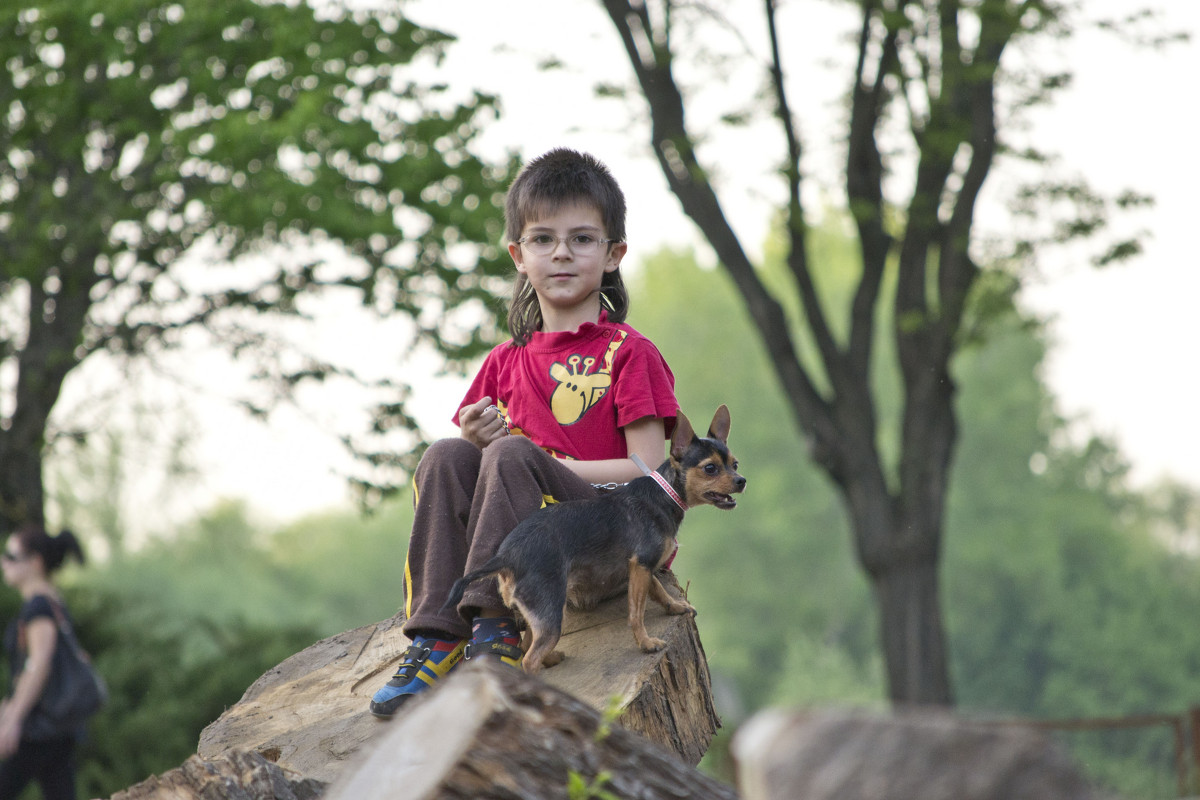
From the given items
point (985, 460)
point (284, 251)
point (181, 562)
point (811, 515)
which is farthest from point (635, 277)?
point (284, 251)

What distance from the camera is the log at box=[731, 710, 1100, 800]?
1814 mm

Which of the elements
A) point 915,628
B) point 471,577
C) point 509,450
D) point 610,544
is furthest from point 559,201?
point 915,628

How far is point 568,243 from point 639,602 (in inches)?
51.8

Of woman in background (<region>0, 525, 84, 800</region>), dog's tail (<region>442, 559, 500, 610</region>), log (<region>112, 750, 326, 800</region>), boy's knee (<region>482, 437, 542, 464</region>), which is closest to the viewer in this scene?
log (<region>112, 750, 326, 800</region>)

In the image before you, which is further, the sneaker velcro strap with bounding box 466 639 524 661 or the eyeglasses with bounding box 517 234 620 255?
the eyeglasses with bounding box 517 234 620 255

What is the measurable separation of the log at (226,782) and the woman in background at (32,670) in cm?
357

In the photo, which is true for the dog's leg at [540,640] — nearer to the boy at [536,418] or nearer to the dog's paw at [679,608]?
the boy at [536,418]

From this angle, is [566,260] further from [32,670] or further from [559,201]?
[32,670]

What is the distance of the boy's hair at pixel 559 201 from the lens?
4238 mm

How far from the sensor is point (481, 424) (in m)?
4.12

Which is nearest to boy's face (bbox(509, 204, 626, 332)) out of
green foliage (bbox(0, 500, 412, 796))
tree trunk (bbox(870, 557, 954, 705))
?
green foliage (bbox(0, 500, 412, 796))

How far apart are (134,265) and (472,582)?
8590 millimetres

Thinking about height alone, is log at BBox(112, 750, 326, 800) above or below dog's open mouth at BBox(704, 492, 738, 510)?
below

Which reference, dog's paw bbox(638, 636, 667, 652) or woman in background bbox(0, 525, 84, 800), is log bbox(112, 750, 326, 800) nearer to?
dog's paw bbox(638, 636, 667, 652)
